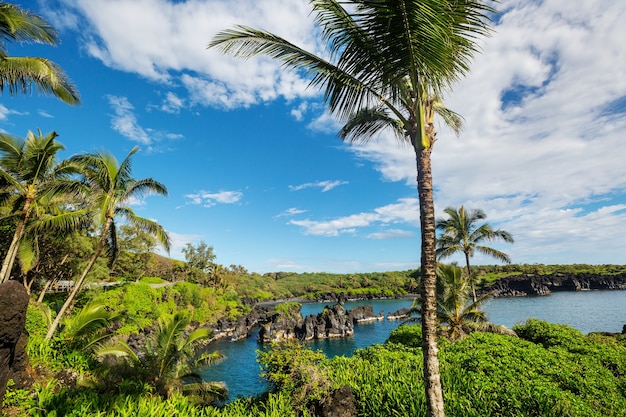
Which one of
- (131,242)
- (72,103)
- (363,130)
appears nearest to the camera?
(363,130)

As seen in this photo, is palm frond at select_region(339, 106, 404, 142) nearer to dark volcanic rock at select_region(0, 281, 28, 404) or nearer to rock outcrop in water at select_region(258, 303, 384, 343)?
dark volcanic rock at select_region(0, 281, 28, 404)

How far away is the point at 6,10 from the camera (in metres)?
9.18

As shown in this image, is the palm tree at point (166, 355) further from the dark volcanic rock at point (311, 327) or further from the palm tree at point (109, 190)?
the dark volcanic rock at point (311, 327)

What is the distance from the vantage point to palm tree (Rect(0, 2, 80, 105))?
31.0 ft

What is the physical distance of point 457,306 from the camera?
53.1 feet

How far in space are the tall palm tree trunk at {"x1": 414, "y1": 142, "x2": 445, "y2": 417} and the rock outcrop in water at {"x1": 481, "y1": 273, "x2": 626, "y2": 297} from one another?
9373cm

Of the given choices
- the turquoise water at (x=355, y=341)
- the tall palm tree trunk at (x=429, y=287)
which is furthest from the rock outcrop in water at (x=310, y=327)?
the tall palm tree trunk at (x=429, y=287)

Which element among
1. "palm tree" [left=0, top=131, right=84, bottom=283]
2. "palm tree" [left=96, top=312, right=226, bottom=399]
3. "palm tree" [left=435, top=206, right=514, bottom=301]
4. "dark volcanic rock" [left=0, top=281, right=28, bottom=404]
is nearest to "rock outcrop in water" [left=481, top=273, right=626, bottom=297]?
"palm tree" [left=435, top=206, right=514, bottom=301]

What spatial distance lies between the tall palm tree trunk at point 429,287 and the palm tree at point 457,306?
1250 centimetres

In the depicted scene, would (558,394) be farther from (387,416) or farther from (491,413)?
(387,416)


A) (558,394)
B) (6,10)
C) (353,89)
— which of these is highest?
(6,10)

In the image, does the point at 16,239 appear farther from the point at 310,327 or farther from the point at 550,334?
the point at 310,327

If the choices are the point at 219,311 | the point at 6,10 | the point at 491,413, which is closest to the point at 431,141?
the point at 491,413

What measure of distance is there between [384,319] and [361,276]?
76.8m
